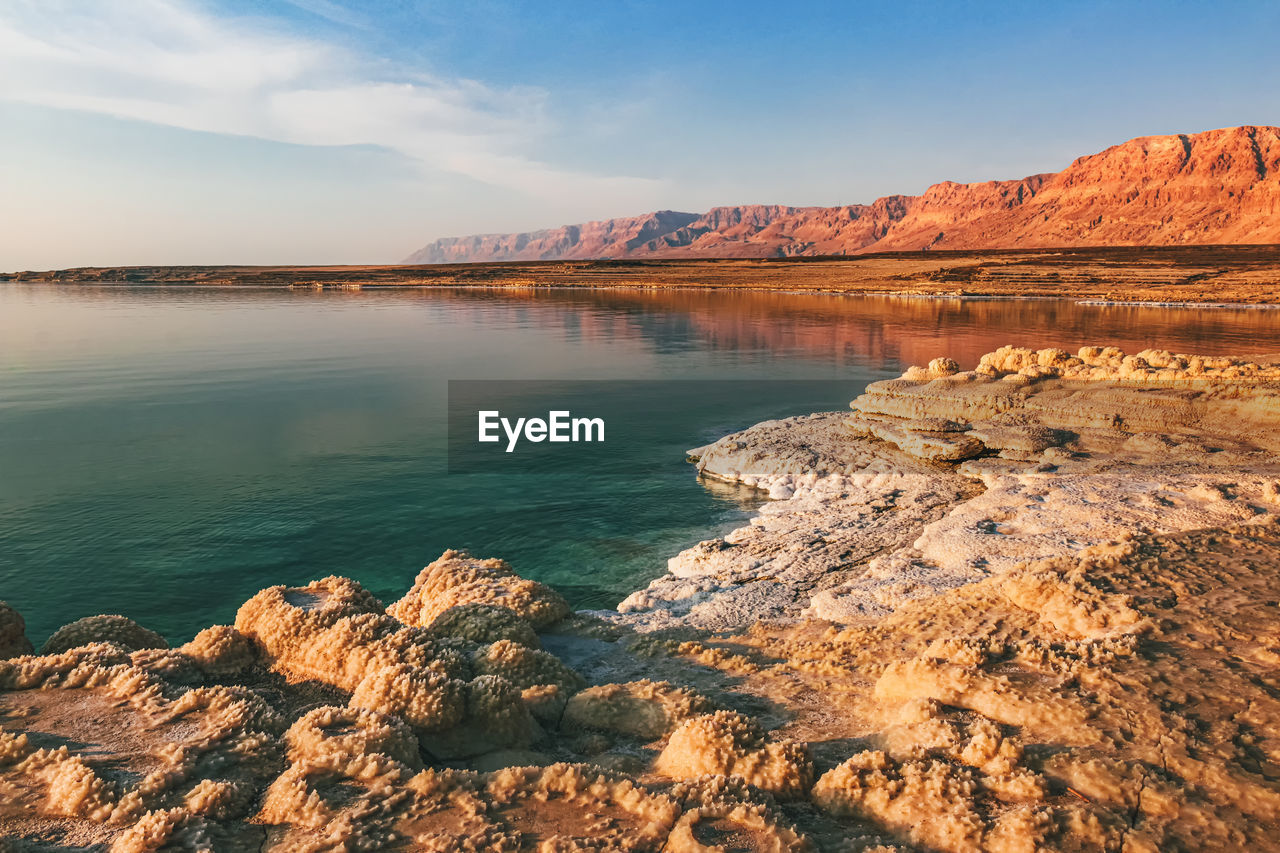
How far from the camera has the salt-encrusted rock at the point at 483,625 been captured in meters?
7.66

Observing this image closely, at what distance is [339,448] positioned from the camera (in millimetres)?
21906

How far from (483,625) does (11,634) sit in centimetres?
474

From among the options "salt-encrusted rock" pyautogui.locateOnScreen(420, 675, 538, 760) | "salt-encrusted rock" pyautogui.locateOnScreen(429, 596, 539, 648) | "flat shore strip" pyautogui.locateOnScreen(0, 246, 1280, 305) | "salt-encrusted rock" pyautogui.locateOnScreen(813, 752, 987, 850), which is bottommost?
"salt-encrusted rock" pyautogui.locateOnScreen(429, 596, 539, 648)

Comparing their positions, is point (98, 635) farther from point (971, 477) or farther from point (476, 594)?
point (971, 477)

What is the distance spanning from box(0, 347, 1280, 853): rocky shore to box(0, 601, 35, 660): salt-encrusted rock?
4 cm

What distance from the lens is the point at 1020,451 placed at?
57.5 feet

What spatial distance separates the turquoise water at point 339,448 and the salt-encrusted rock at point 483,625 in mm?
4387

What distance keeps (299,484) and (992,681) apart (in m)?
17.4

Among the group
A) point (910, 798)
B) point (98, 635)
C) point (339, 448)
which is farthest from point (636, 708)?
point (339, 448)

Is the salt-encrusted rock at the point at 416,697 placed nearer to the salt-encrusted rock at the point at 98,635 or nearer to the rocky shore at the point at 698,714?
the rocky shore at the point at 698,714

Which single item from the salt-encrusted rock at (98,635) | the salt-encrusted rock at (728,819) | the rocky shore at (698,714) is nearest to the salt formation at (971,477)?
the rocky shore at (698,714)

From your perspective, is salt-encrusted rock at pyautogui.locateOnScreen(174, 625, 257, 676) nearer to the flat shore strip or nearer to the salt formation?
the salt formation
